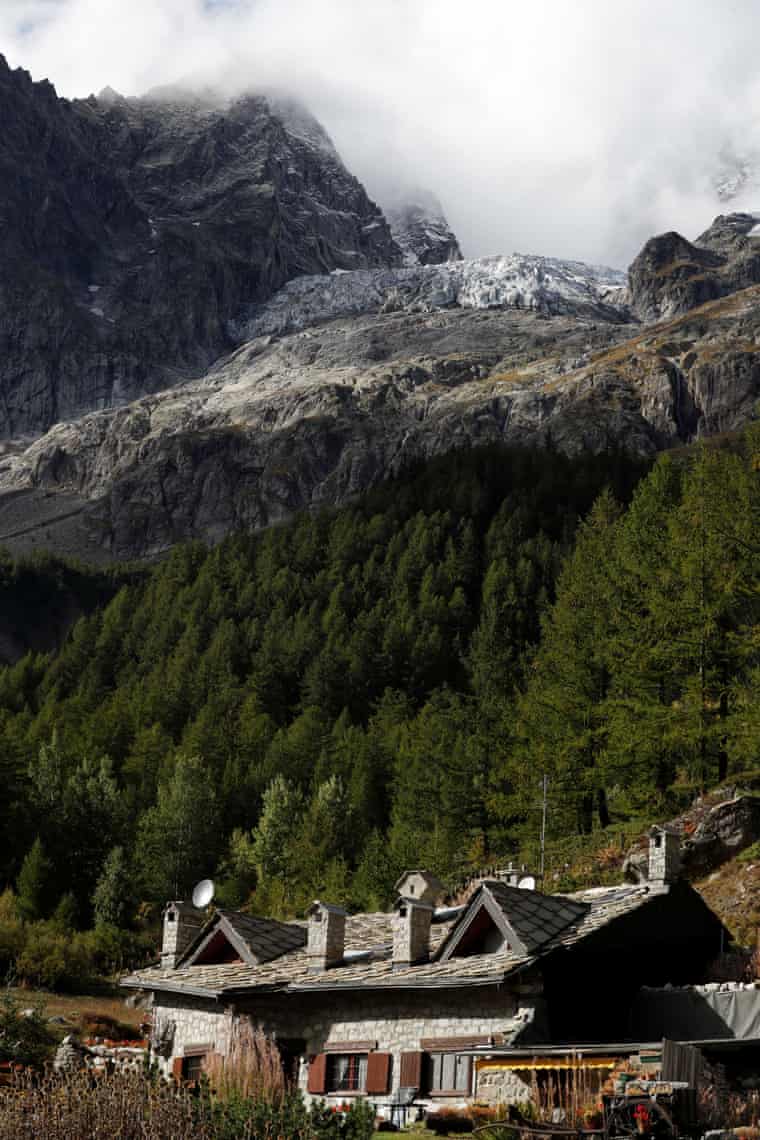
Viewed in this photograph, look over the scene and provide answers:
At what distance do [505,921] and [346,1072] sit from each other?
4722 mm

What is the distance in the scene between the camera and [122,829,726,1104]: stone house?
73.7 feet

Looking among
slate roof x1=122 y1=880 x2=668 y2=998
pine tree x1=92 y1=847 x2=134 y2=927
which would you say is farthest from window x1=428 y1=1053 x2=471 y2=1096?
pine tree x1=92 y1=847 x2=134 y2=927

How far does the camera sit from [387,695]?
88500 millimetres

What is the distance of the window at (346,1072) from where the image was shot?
963 inches

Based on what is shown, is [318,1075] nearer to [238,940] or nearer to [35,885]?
[238,940]

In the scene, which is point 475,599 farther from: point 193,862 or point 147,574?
point 147,574

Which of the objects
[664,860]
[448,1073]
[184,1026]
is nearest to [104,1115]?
[448,1073]

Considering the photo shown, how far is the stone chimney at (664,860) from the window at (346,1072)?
6.87 m

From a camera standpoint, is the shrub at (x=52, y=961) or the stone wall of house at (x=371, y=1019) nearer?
the stone wall of house at (x=371, y=1019)

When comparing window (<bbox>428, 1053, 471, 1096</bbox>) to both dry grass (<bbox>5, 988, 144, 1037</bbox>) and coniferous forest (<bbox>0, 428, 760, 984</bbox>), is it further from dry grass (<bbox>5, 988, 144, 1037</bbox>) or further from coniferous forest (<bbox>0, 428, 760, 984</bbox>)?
coniferous forest (<bbox>0, 428, 760, 984</bbox>)

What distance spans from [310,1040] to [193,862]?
4306cm

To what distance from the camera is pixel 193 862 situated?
222ft

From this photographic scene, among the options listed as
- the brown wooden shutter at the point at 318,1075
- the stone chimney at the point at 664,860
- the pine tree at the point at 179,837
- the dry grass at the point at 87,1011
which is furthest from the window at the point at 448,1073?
the pine tree at the point at 179,837

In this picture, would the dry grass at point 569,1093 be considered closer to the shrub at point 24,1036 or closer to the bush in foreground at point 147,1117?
the bush in foreground at point 147,1117
